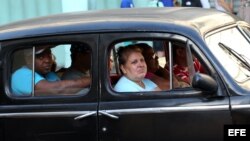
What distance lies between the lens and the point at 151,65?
4176 mm

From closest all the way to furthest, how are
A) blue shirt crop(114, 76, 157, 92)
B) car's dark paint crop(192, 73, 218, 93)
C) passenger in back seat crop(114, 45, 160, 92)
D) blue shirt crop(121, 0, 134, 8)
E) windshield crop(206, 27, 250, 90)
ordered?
car's dark paint crop(192, 73, 218, 93) → windshield crop(206, 27, 250, 90) → blue shirt crop(114, 76, 157, 92) → passenger in back seat crop(114, 45, 160, 92) → blue shirt crop(121, 0, 134, 8)

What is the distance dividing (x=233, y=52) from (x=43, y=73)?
1.47 m

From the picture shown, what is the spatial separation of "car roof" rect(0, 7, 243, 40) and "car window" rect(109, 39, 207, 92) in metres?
0.13

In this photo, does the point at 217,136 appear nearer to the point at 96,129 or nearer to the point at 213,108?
the point at 213,108

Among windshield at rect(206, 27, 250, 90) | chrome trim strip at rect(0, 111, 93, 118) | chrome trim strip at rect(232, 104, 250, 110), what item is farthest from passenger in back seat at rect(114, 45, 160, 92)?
chrome trim strip at rect(232, 104, 250, 110)

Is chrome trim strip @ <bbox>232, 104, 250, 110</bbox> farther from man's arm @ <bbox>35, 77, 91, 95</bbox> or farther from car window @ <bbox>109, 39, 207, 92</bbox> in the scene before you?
man's arm @ <bbox>35, 77, 91, 95</bbox>

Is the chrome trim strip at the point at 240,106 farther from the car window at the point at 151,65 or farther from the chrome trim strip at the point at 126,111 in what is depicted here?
the car window at the point at 151,65

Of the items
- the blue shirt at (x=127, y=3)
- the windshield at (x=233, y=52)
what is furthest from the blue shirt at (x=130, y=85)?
the blue shirt at (x=127, y=3)

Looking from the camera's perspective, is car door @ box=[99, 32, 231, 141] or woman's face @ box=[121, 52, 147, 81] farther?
woman's face @ box=[121, 52, 147, 81]

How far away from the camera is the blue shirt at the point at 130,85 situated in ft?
13.0

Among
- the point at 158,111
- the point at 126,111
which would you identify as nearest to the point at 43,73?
the point at 126,111

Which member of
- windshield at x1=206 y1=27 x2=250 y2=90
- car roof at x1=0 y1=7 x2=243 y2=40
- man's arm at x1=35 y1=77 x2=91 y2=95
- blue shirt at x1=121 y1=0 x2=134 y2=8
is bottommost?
man's arm at x1=35 y1=77 x2=91 y2=95

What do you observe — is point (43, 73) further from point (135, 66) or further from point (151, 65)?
point (151, 65)

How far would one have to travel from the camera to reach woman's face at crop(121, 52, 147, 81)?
13.5 ft
